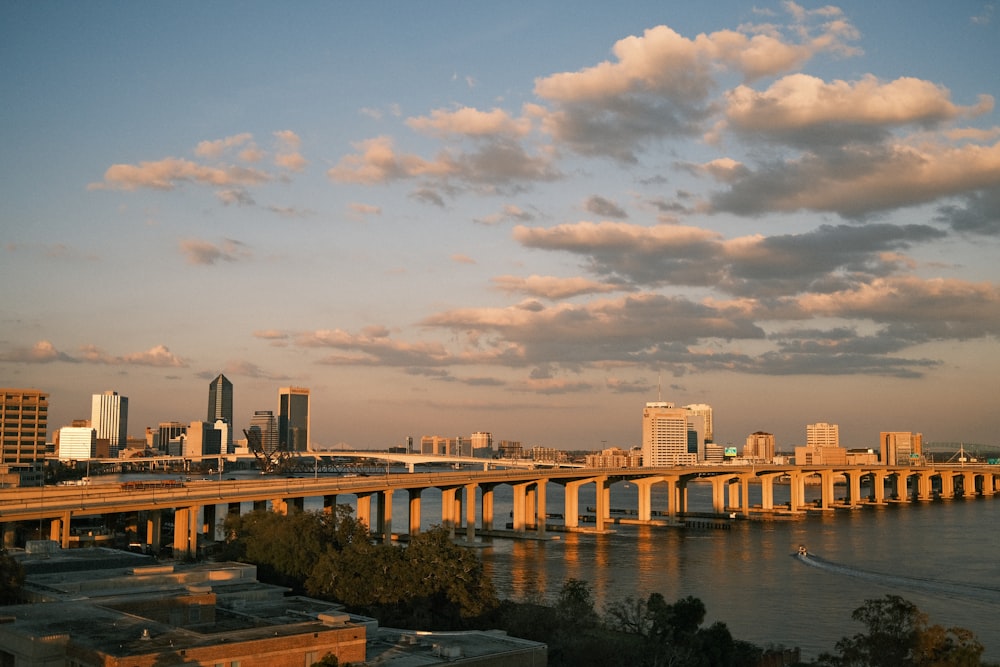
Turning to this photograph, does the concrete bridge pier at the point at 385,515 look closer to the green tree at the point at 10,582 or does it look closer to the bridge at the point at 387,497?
the bridge at the point at 387,497

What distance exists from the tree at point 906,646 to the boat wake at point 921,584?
2916 centimetres

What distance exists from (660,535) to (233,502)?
4661cm

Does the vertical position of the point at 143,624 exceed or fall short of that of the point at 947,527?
it exceeds it

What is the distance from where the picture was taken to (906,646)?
3191 centimetres

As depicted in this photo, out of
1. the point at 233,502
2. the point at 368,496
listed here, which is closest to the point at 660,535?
the point at 368,496

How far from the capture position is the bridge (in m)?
60.3

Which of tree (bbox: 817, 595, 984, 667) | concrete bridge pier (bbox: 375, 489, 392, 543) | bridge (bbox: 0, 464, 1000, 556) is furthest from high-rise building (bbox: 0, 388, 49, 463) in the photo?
tree (bbox: 817, 595, 984, 667)

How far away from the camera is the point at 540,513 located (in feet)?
313

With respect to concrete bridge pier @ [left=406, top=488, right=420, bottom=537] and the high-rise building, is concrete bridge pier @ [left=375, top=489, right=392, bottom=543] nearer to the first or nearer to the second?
concrete bridge pier @ [left=406, top=488, right=420, bottom=537]

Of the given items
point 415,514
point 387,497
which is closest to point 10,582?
point 387,497

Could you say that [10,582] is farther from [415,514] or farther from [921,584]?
[415,514]

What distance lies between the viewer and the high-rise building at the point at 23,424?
164 m

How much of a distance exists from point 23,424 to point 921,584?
153393 mm

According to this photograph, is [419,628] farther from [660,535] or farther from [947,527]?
[947,527]
